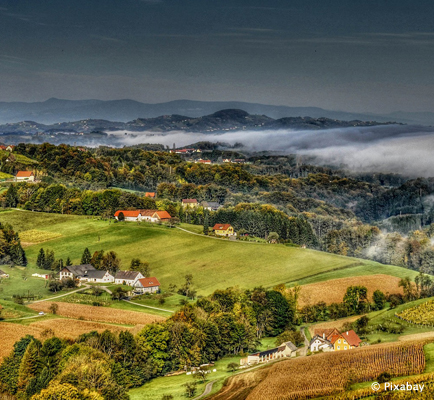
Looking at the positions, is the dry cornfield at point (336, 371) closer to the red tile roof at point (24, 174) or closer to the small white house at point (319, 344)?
the small white house at point (319, 344)

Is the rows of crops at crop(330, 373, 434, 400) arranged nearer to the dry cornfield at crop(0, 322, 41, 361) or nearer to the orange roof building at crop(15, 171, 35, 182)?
the dry cornfield at crop(0, 322, 41, 361)

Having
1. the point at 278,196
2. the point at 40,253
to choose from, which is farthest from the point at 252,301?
the point at 278,196

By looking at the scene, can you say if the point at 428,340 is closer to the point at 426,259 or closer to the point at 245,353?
the point at 245,353

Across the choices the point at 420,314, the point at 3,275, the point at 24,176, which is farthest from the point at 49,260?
the point at 24,176

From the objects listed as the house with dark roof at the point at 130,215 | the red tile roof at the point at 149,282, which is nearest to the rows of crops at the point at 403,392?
the red tile roof at the point at 149,282

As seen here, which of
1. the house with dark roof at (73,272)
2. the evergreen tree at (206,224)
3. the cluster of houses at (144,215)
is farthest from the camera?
the cluster of houses at (144,215)

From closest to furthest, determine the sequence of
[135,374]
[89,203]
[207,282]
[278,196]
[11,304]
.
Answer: [135,374] → [11,304] → [207,282] → [89,203] → [278,196]

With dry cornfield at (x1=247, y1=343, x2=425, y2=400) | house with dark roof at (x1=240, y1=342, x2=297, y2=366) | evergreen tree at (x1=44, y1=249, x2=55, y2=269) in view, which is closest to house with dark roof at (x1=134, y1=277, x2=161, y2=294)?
evergreen tree at (x1=44, y1=249, x2=55, y2=269)

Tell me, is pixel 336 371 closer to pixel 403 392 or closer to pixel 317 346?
pixel 403 392
